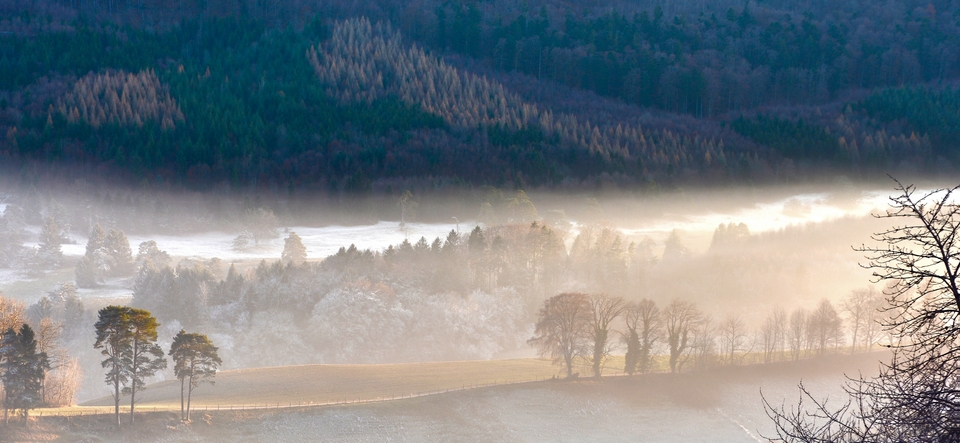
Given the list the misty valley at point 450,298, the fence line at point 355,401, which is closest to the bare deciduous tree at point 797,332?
the misty valley at point 450,298

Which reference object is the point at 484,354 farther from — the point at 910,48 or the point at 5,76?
the point at 910,48

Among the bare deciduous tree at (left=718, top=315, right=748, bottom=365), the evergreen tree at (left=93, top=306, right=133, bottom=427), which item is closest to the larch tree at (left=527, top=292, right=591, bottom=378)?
the bare deciduous tree at (left=718, top=315, right=748, bottom=365)

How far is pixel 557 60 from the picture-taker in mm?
185875

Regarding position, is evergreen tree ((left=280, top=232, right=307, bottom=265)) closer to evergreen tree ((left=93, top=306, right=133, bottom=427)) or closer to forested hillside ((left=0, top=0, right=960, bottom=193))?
forested hillside ((left=0, top=0, right=960, bottom=193))

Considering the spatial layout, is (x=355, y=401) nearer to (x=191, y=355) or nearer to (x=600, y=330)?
(x=191, y=355)

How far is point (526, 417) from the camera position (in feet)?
166

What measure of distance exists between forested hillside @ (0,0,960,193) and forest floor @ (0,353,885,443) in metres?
73.8

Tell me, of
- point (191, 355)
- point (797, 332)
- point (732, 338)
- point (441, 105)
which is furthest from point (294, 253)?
point (441, 105)

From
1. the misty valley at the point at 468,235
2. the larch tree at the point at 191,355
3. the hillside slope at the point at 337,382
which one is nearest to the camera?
the misty valley at the point at 468,235

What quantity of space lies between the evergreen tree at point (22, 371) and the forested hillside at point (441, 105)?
81377mm

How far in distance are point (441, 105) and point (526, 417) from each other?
11184 cm

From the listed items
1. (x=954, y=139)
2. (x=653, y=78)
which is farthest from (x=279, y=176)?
(x=954, y=139)

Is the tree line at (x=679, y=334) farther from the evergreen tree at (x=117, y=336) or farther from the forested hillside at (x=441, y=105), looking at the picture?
the forested hillside at (x=441, y=105)

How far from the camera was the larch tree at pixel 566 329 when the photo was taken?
202 feet
